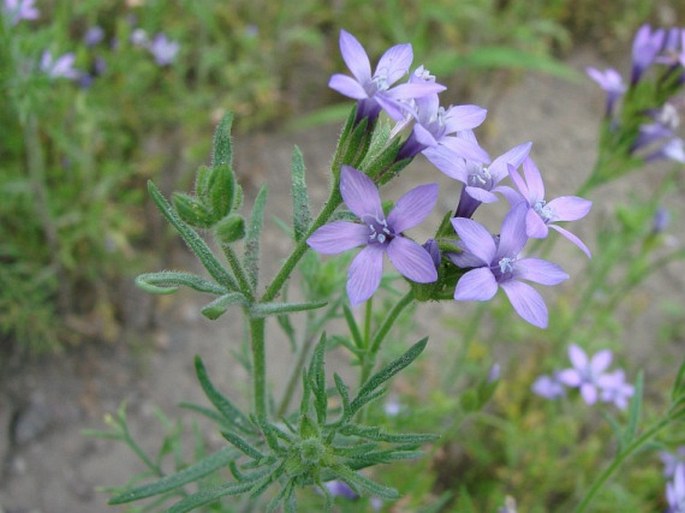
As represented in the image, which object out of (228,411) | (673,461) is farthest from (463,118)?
(673,461)

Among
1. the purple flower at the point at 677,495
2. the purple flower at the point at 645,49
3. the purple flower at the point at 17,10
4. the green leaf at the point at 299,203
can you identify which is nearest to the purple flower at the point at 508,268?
the green leaf at the point at 299,203

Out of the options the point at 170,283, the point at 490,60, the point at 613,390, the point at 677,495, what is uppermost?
the point at 170,283

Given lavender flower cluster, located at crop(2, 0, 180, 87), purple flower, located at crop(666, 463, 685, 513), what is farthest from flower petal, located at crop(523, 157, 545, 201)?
lavender flower cluster, located at crop(2, 0, 180, 87)

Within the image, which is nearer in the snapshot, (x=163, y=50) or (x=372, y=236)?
(x=372, y=236)

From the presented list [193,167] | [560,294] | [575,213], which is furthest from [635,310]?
[575,213]

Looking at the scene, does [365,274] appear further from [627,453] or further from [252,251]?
[627,453]

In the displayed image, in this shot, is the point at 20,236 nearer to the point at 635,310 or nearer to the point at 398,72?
the point at 398,72

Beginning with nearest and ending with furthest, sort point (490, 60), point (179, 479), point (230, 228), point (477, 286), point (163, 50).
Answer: point (477, 286) → point (230, 228) → point (179, 479) → point (163, 50) → point (490, 60)

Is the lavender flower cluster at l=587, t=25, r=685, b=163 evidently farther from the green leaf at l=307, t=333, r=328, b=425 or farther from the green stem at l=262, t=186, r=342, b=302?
the green leaf at l=307, t=333, r=328, b=425
